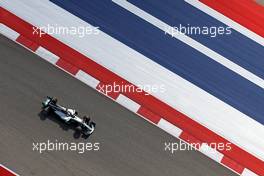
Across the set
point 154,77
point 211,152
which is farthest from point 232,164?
point 154,77

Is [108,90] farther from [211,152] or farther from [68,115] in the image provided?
[211,152]

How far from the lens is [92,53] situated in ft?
61.1

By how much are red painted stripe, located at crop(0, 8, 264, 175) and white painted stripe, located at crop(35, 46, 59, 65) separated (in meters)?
0.18

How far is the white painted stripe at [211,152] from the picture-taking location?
695 inches

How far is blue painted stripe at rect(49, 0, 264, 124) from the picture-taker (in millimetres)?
18594

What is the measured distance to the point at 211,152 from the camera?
697 inches

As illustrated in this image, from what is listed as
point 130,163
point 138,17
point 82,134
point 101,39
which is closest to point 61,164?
point 82,134

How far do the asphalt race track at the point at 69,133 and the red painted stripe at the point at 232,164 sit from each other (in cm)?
28

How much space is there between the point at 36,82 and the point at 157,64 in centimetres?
600

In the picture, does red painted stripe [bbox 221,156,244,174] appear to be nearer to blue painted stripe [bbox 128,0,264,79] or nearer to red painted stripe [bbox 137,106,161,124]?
red painted stripe [bbox 137,106,161,124]

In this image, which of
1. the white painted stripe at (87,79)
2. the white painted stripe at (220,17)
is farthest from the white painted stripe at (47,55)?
the white painted stripe at (220,17)

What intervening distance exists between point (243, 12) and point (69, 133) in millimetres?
11243

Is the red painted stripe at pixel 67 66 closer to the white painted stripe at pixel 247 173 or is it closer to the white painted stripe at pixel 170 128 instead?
the white painted stripe at pixel 170 128

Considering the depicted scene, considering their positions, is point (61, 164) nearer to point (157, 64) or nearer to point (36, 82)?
point (36, 82)
